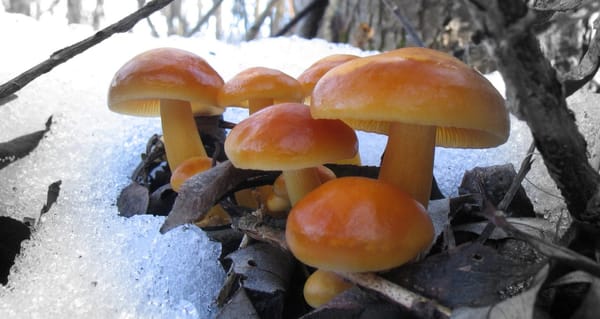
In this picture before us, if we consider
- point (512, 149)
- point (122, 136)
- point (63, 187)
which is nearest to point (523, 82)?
point (512, 149)

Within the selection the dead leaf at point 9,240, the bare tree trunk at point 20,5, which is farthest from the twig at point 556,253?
the bare tree trunk at point 20,5

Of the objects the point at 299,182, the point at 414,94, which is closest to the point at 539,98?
the point at 414,94

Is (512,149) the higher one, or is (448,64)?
(448,64)

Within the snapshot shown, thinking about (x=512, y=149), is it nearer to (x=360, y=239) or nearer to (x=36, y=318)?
(x=360, y=239)

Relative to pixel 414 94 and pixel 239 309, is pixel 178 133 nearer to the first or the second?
pixel 239 309

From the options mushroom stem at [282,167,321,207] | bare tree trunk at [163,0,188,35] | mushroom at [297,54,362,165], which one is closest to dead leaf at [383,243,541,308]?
mushroom stem at [282,167,321,207]

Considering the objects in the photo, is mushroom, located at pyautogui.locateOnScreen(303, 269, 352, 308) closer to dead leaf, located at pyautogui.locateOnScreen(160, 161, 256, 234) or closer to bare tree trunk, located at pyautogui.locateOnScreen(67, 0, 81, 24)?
dead leaf, located at pyautogui.locateOnScreen(160, 161, 256, 234)
